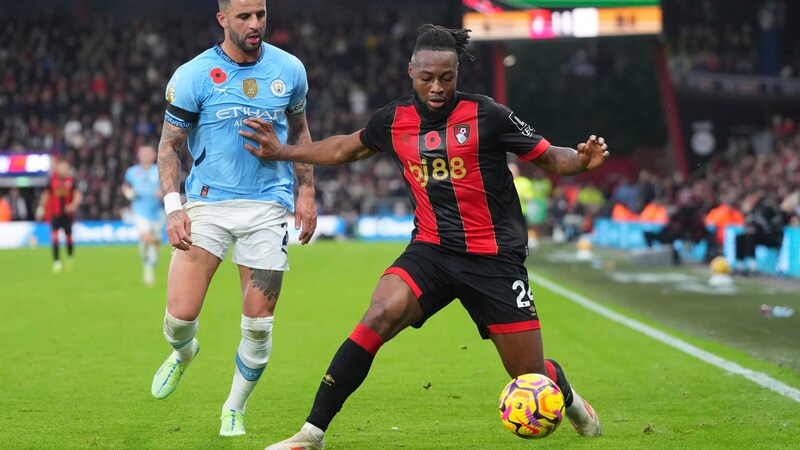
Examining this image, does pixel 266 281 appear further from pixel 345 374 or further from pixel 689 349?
pixel 689 349

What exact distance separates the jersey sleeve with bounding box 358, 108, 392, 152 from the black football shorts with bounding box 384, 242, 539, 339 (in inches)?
24.8

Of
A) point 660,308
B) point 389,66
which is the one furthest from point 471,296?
point 389,66

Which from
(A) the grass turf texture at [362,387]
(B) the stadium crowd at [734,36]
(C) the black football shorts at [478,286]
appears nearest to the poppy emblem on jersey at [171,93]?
(C) the black football shorts at [478,286]

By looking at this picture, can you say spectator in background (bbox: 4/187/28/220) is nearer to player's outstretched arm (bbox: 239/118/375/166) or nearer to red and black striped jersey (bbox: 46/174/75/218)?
red and black striped jersey (bbox: 46/174/75/218)

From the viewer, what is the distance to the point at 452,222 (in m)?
6.04

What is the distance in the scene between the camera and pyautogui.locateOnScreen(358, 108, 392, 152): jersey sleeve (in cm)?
609

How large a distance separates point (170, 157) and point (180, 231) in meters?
0.56

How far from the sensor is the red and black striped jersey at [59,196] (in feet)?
75.2

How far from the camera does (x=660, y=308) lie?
573 inches

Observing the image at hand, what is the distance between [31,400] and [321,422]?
9.72 ft

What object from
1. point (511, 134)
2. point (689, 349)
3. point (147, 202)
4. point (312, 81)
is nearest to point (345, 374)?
point (511, 134)

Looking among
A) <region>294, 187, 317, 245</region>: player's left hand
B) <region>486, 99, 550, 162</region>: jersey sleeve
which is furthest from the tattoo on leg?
<region>486, 99, 550, 162</region>: jersey sleeve

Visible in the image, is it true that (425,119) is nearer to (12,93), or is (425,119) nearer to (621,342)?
(621,342)

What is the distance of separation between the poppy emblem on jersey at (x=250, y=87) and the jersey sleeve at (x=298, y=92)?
10.0 inches
